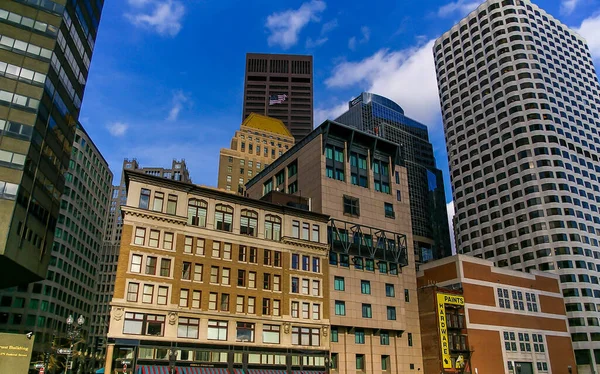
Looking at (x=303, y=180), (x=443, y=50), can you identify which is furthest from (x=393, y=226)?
(x=443, y=50)

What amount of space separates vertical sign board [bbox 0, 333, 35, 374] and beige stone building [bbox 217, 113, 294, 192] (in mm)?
107321

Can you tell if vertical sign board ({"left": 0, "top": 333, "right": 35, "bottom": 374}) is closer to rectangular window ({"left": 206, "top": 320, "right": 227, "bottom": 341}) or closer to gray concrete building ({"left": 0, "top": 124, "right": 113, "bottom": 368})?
rectangular window ({"left": 206, "top": 320, "right": 227, "bottom": 341})

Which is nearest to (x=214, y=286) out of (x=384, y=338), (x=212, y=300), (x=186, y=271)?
(x=212, y=300)

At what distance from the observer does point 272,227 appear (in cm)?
6569

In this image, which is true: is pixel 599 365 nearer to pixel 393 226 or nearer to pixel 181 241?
pixel 393 226

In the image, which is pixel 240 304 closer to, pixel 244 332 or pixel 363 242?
pixel 244 332

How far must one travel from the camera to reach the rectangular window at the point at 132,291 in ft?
174

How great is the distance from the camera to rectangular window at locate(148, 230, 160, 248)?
5615 cm

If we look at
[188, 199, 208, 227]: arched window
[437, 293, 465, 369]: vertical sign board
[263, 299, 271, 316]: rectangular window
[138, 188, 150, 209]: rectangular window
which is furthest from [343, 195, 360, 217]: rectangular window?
[138, 188, 150, 209]: rectangular window

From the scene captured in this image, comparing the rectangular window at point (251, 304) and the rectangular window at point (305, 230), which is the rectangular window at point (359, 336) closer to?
the rectangular window at point (305, 230)

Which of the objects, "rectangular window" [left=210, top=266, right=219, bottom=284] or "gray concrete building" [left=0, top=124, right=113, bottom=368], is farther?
"gray concrete building" [left=0, top=124, right=113, bottom=368]

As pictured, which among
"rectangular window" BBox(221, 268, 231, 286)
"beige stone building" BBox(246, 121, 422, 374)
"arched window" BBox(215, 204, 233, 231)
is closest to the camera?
"rectangular window" BBox(221, 268, 231, 286)

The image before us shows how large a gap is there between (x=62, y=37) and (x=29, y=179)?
60.0 ft

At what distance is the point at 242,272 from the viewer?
60781 mm
